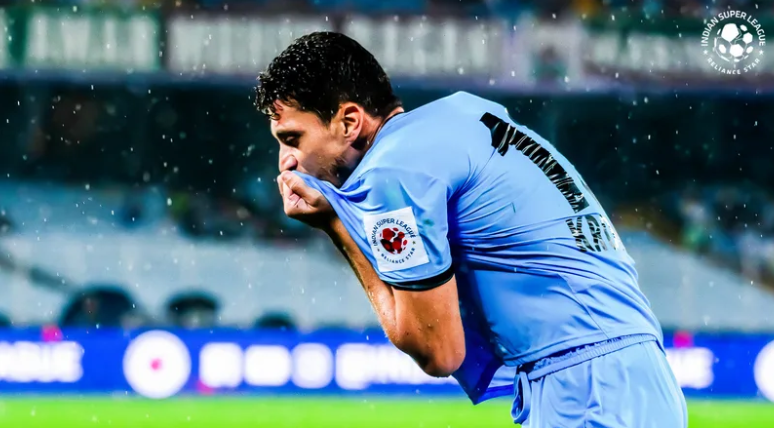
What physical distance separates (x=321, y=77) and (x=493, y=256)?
47 centimetres

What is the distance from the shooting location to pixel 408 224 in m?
2.04

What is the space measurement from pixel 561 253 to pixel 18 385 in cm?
730

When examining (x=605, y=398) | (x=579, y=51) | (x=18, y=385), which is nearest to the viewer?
(x=605, y=398)

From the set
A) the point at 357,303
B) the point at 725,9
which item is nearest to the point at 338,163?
the point at 357,303

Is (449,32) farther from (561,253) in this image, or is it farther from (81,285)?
(561,253)

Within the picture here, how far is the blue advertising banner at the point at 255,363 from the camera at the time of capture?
338 inches

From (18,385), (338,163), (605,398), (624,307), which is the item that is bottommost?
(18,385)

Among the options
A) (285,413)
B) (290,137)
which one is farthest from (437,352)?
(285,413)

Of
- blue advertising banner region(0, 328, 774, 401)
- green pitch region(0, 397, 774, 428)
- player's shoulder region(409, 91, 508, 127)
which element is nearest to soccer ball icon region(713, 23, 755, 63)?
blue advertising banner region(0, 328, 774, 401)

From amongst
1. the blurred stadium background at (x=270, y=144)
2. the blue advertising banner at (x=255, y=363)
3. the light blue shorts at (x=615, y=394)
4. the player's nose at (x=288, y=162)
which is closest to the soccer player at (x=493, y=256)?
the light blue shorts at (x=615, y=394)

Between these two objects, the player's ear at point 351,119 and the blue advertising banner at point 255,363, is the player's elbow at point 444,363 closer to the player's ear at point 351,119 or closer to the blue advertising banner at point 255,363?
the player's ear at point 351,119

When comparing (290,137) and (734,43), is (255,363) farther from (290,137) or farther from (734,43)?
(734,43)

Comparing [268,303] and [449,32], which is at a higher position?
[449,32]

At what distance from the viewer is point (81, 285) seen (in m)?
11.1
